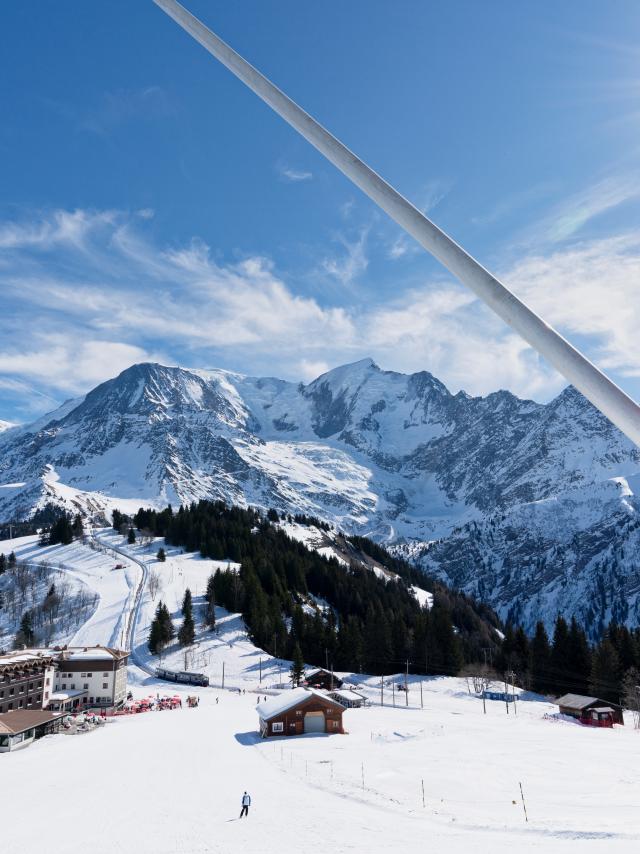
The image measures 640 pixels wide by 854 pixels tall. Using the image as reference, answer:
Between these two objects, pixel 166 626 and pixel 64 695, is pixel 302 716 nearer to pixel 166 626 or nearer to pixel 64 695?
pixel 64 695

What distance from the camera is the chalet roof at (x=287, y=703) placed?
4638 centimetres

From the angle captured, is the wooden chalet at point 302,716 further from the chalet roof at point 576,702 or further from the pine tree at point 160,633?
the pine tree at point 160,633

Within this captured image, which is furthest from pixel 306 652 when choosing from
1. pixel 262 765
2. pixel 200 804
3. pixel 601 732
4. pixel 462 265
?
pixel 462 265

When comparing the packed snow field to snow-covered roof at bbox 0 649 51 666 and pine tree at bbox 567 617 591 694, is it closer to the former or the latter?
snow-covered roof at bbox 0 649 51 666

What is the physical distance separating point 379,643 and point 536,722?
115 feet

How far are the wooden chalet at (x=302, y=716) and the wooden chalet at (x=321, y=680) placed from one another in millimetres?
24988

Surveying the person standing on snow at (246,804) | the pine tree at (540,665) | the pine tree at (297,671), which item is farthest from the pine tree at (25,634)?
the person standing on snow at (246,804)

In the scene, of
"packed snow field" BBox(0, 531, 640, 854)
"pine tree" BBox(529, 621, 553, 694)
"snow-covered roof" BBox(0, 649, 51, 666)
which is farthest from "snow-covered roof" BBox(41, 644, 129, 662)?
"pine tree" BBox(529, 621, 553, 694)

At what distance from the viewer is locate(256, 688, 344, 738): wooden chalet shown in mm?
46188

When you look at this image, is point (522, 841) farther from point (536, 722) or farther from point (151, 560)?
point (151, 560)

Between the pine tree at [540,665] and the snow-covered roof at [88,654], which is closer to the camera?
the snow-covered roof at [88,654]

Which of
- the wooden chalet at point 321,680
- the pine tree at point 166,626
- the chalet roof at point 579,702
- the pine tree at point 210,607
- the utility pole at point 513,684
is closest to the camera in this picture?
the chalet roof at point 579,702

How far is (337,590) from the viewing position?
4823 inches

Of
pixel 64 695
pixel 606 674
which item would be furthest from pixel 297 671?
pixel 606 674
